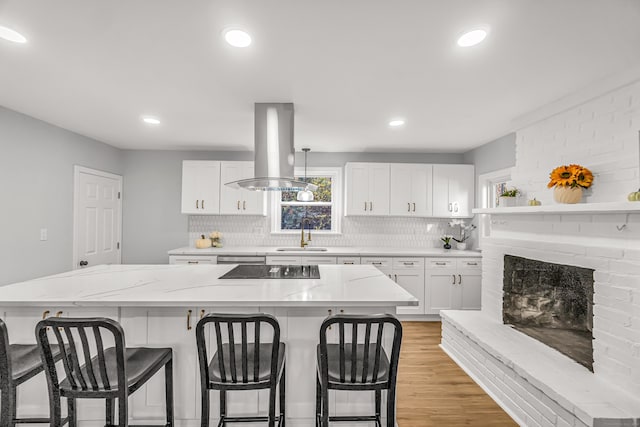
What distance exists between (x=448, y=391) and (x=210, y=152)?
4.43 meters

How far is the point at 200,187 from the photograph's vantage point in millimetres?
4730

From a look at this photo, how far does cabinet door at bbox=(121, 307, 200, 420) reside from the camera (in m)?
1.98

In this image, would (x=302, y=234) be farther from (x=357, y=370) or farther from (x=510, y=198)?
(x=357, y=370)

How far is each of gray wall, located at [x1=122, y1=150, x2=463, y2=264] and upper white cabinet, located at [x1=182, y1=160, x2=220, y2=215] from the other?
0.37m

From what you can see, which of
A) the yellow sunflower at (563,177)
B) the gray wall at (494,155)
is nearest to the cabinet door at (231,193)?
the gray wall at (494,155)

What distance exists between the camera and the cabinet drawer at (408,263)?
4324 millimetres

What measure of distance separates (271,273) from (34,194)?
2.80 metres

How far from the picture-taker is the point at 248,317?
4.73ft

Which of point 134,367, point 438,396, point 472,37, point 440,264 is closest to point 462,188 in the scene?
point 440,264

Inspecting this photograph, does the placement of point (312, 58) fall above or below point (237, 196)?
above

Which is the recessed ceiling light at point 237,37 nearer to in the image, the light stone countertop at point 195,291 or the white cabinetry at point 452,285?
the light stone countertop at point 195,291

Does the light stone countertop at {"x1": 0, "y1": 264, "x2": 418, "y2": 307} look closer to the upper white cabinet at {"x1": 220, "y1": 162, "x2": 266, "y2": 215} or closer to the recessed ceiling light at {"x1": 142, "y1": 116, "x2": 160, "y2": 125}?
the recessed ceiling light at {"x1": 142, "y1": 116, "x2": 160, "y2": 125}

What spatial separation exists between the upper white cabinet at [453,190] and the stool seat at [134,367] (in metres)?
4.05

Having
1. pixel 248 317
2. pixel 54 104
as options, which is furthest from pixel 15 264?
pixel 248 317
